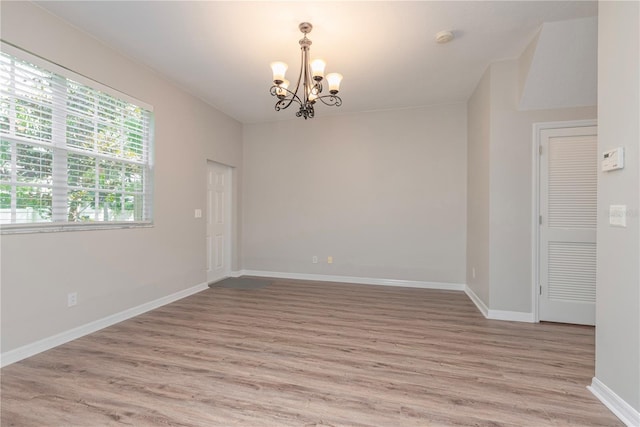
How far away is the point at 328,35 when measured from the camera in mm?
2754

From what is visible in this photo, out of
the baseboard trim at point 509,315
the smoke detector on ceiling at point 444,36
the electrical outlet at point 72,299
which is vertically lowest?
the baseboard trim at point 509,315

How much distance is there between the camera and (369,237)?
4.94 meters

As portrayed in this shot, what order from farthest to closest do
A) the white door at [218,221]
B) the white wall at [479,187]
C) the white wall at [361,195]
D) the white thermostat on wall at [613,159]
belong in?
1. the white door at [218,221]
2. the white wall at [361,195]
3. the white wall at [479,187]
4. the white thermostat on wall at [613,159]

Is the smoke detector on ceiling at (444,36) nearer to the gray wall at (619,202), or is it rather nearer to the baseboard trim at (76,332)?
the gray wall at (619,202)

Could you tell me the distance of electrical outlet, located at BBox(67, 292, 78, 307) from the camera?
8.68ft

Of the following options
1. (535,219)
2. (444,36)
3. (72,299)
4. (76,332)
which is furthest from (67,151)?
(535,219)

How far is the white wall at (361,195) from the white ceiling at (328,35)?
1.00 meters

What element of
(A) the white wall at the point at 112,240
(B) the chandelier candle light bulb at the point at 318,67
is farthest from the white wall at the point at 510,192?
(A) the white wall at the point at 112,240

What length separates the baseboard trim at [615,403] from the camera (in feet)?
5.28

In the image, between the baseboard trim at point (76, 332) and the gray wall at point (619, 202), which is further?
the baseboard trim at point (76, 332)

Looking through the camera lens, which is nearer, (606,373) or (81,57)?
(606,373)

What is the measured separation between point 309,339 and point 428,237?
275 centimetres

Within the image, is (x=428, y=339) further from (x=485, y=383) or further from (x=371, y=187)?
(x=371, y=187)

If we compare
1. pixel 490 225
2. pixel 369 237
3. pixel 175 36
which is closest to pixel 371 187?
pixel 369 237
